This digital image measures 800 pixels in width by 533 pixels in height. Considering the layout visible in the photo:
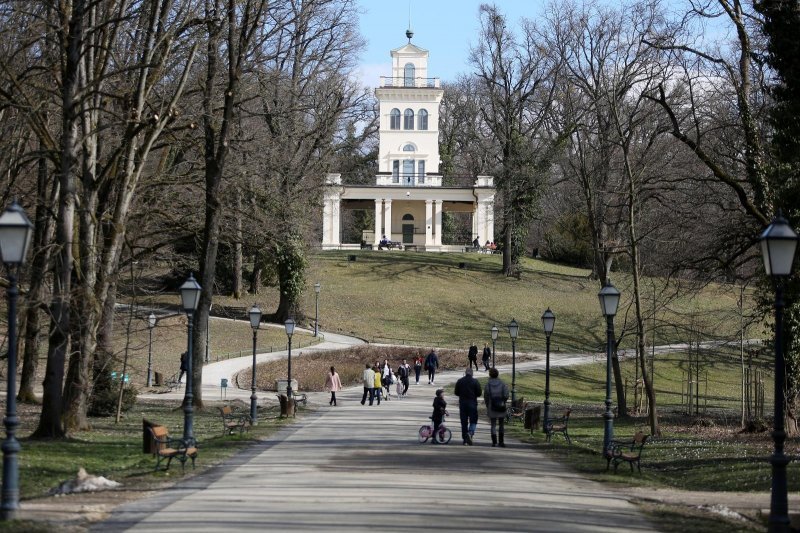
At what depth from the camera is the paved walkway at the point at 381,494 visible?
1150cm

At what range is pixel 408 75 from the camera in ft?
276

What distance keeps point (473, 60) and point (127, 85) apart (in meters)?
46.7

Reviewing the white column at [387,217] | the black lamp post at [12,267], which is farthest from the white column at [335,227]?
the black lamp post at [12,267]

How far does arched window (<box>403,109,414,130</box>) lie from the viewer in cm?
8306

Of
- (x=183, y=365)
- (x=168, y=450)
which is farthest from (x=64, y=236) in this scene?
(x=183, y=365)

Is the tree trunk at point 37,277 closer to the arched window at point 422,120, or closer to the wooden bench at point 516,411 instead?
the wooden bench at point 516,411

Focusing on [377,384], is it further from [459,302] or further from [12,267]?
[459,302]

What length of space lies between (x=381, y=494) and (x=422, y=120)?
70.7 m

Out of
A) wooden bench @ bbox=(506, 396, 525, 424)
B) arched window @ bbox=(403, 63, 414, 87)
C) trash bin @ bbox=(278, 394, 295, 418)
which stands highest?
arched window @ bbox=(403, 63, 414, 87)

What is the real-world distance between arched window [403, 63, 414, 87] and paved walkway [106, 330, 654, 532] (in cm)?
6353

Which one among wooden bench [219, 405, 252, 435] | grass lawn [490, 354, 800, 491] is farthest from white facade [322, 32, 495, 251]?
wooden bench [219, 405, 252, 435]

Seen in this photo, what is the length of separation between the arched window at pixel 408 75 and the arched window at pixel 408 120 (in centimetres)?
229

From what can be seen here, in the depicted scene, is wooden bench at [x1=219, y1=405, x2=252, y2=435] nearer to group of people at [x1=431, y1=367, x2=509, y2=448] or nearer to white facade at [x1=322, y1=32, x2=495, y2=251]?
group of people at [x1=431, y1=367, x2=509, y2=448]

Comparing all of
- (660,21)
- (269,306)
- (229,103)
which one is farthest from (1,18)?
(269,306)
